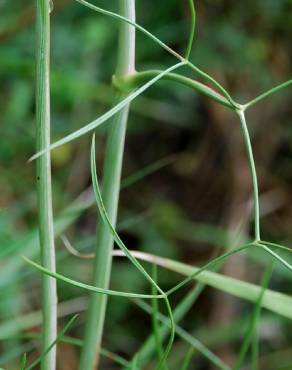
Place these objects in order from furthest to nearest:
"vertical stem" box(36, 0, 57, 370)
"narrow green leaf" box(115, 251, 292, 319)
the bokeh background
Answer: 1. the bokeh background
2. "narrow green leaf" box(115, 251, 292, 319)
3. "vertical stem" box(36, 0, 57, 370)

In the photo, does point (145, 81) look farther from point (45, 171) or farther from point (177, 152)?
point (177, 152)

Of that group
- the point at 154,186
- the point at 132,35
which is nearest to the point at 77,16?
the point at 154,186

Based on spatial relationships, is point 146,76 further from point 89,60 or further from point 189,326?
point 189,326

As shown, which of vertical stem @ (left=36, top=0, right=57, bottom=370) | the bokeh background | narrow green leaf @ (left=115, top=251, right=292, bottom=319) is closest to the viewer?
vertical stem @ (left=36, top=0, right=57, bottom=370)

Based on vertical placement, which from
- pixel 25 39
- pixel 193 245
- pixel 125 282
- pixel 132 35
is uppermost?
pixel 25 39

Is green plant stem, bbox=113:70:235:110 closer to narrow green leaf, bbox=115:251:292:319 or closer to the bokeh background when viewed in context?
narrow green leaf, bbox=115:251:292:319

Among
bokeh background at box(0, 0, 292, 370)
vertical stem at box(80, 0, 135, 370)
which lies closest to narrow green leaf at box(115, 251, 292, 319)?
vertical stem at box(80, 0, 135, 370)

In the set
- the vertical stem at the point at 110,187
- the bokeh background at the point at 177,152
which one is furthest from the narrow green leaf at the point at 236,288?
the bokeh background at the point at 177,152
